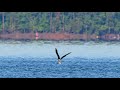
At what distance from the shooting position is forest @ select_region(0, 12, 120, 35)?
12.0 meters

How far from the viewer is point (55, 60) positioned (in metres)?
13.9

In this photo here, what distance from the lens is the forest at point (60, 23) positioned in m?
12.0

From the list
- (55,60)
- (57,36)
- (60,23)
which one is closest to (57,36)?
(57,36)

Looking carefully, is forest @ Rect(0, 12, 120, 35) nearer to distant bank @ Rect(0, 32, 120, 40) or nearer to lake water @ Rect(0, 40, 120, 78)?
distant bank @ Rect(0, 32, 120, 40)

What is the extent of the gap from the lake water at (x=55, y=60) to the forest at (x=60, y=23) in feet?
1.01

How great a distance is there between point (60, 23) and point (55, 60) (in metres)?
1.36

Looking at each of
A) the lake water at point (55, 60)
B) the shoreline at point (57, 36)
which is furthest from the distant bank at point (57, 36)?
the lake water at point (55, 60)

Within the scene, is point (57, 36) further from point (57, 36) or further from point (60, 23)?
point (60, 23)

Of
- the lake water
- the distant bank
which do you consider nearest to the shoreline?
the distant bank

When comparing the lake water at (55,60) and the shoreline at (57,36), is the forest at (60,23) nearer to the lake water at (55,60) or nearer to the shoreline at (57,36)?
the shoreline at (57,36)

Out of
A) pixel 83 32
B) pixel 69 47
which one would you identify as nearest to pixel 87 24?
pixel 83 32

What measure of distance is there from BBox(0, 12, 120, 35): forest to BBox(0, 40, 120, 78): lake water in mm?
307

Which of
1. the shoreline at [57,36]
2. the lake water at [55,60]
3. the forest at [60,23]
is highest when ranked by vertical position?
the forest at [60,23]
